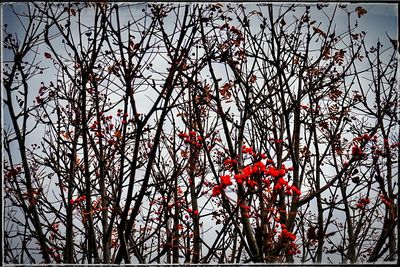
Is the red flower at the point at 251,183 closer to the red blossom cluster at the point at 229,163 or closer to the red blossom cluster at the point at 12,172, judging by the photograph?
the red blossom cluster at the point at 229,163

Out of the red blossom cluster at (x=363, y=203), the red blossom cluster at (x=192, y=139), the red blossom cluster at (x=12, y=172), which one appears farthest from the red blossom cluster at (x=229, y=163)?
the red blossom cluster at (x=12, y=172)

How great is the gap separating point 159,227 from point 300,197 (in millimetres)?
808

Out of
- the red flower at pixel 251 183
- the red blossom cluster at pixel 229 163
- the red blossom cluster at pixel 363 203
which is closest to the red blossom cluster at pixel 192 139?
the red blossom cluster at pixel 229 163

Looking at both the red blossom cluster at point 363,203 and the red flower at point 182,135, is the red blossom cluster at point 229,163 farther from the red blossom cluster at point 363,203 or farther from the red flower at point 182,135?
the red blossom cluster at point 363,203

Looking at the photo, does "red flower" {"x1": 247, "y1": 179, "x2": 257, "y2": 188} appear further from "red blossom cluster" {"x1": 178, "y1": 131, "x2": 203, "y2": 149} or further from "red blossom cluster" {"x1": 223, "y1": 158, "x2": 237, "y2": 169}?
"red blossom cluster" {"x1": 178, "y1": 131, "x2": 203, "y2": 149}

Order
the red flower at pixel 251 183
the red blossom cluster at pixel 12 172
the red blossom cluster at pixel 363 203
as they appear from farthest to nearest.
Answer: the red blossom cluster at pixel 363 203
the red blossom cluster at pixel 12 172
the red flower at pixel 251 183

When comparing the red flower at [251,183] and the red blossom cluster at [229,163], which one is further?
the red blossom cluster at [229,163]

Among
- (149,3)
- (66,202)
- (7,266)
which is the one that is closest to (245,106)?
(149,3)

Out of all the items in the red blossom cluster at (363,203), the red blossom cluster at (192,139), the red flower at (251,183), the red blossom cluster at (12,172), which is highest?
the red blossom cluster at (192,139)

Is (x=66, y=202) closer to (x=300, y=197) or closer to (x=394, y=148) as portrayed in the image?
(x=300, y=197)

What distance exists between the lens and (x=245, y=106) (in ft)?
6.00

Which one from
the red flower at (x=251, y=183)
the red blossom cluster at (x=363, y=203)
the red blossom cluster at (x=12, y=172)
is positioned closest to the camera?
the red flower at (x=251, y=183)

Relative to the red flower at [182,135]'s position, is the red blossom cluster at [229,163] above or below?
below

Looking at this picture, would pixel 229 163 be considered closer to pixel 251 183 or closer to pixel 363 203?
pixel 251 183
